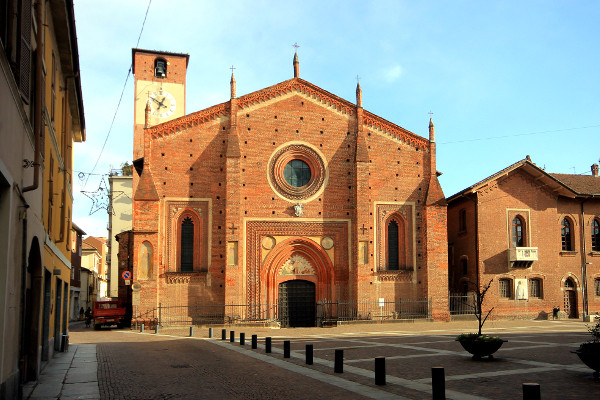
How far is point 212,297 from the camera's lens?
30.1 metres

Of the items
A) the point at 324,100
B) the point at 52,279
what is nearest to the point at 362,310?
the point at 324,100

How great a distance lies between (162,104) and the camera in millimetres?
46219

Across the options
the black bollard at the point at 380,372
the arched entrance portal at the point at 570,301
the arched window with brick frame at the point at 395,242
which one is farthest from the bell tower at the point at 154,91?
the black bollard at the point at 380,372

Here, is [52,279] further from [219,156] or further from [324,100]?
[324,100]

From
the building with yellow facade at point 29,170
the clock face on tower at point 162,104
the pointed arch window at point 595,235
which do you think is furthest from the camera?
the clock face on tower at point 162,104

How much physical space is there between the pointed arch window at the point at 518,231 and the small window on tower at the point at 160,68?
30.3m

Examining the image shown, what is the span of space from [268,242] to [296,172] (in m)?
4.54

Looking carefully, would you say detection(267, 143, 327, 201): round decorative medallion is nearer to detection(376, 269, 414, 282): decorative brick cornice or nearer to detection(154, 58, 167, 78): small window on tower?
detection(376, 269, 414, 282): decorative brick cornice

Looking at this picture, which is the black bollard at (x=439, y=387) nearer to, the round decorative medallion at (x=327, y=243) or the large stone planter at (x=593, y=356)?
the large stone planter at (x=593, y=356)

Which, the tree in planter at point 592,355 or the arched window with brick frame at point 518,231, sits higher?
the arched window with brick frame at point 518,231

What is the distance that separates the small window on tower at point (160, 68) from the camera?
46594 millimetres

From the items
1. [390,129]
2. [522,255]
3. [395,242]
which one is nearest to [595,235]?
[522,255]

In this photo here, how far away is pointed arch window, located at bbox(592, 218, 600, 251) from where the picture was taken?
36094mm

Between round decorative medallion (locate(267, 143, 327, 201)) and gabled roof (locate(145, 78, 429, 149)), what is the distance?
124 inches
